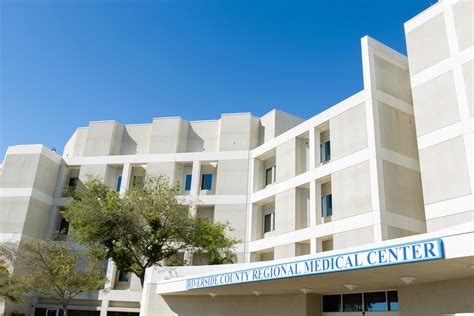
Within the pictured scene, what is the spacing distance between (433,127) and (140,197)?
1695 cm

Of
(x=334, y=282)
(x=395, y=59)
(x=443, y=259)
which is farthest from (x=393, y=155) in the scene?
(x=443, y=259)

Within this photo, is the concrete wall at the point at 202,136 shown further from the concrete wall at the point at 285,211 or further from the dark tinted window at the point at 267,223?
the concrete wall at the point at 285,211

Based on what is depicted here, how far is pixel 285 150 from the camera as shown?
32.6 meters

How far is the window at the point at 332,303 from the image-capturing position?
17605 millimetres

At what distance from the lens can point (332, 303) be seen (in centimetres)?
1775

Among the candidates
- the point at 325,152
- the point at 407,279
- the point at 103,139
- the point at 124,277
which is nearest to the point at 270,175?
the point at 325,152

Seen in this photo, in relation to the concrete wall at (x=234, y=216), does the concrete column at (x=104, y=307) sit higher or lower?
lower

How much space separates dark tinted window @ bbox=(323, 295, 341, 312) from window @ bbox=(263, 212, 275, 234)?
594 inches

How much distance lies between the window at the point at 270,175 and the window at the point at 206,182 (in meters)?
5.23

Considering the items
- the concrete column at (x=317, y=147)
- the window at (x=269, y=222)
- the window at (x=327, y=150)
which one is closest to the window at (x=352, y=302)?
the concrete column at (x=317, y=147)

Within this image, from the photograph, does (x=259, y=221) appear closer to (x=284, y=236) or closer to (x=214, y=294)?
(x=284, y=236)

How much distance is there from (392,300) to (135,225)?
51.5ft

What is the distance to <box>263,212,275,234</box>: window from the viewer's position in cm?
3345

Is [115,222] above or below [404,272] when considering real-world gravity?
above
